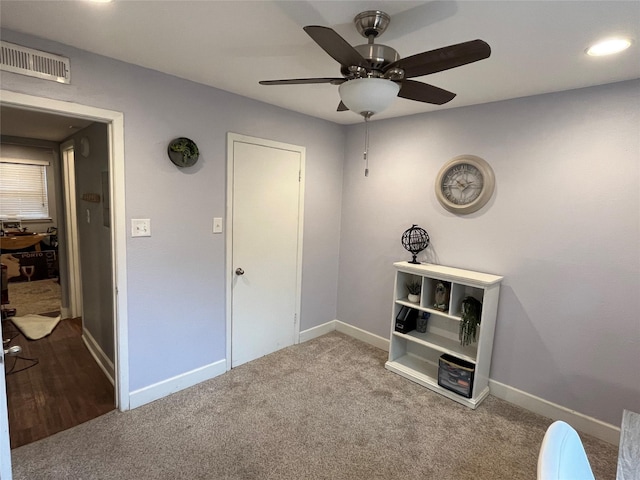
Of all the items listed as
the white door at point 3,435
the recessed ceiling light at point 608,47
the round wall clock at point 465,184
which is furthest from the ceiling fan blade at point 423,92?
the white door at point 3,435

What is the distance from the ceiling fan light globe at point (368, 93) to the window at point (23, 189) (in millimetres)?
6690

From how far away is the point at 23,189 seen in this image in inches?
230

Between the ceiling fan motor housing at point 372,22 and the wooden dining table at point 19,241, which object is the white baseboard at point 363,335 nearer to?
the ceiling fan motor housing at point 372,22

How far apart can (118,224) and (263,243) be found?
1.20 metres

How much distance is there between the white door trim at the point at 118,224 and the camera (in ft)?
6.57

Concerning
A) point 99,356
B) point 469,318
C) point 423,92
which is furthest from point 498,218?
point 99,356

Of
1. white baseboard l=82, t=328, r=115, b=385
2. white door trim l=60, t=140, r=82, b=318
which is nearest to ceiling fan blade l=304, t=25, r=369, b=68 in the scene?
white baseboard l=82, t=328, r=115, b=385

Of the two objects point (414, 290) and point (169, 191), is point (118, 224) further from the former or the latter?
point (414, 290)

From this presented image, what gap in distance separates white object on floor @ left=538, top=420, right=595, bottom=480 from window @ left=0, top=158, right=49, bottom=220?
25.0 feet

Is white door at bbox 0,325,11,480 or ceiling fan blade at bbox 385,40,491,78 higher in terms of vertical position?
ceiling fan blade at bbox 385,40,491,78

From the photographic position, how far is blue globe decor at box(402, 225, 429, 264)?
3.07 m

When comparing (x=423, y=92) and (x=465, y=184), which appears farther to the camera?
(x=465, y=184)

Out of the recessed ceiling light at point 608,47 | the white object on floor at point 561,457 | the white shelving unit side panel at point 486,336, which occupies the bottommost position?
the white shelving unit side panel at point 486,336

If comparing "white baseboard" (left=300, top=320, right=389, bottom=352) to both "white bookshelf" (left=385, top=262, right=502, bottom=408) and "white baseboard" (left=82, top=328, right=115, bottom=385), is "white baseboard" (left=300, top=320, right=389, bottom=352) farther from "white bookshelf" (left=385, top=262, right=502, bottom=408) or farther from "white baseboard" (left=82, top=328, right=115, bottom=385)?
"white baseboard" (left=82, top=328, right=115, bottom=385)
